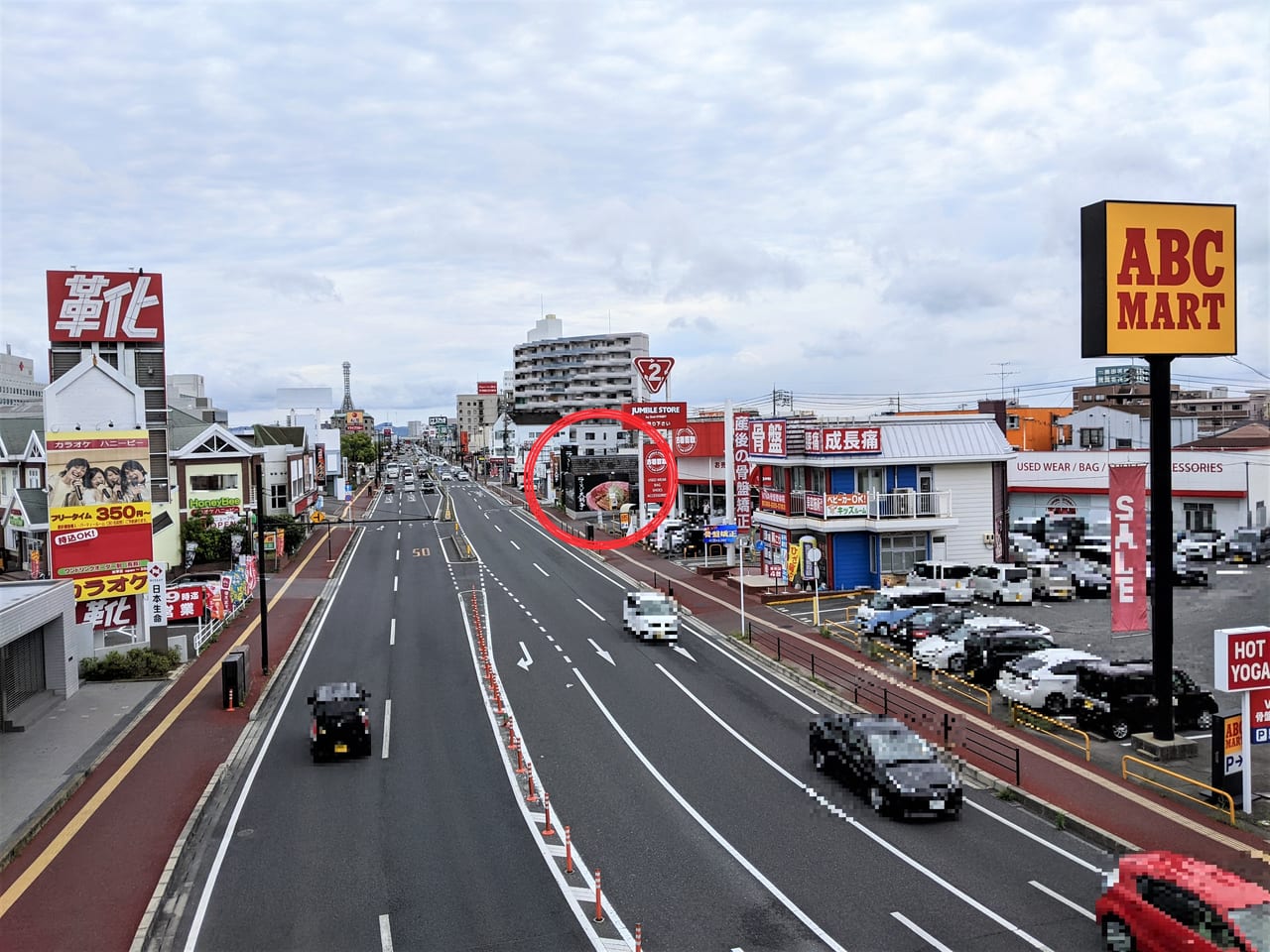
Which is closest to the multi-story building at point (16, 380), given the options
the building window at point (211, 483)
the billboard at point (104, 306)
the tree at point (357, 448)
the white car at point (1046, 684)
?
the tree at point (357, 448)

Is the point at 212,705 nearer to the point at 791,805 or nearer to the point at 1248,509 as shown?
the point at 791,805

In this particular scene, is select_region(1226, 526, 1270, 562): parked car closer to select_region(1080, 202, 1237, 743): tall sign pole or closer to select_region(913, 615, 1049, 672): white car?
select_region(913, 615, 1049, 672): white car

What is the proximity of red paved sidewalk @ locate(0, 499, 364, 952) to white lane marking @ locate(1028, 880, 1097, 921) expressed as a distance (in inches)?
559

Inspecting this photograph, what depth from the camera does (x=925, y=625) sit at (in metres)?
35.5

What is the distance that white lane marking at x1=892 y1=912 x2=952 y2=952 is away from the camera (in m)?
14.1

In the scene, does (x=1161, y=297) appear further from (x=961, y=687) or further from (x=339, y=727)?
(x=339, y=727)

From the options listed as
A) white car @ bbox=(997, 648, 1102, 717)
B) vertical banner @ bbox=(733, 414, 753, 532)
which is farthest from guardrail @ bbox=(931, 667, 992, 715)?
vertical banner @ bbox=(733, 414, 753, 532)

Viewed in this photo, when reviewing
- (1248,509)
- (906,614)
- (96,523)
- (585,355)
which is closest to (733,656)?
(906,614)

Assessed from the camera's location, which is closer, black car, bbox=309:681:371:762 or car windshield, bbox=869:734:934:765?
car windshield, bbox=869:734:934:765

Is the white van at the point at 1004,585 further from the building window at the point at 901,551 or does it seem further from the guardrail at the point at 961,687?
the guardrail at the point at 961,687

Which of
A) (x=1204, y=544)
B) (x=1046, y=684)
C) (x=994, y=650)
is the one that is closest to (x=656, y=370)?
(x=994, y=650)

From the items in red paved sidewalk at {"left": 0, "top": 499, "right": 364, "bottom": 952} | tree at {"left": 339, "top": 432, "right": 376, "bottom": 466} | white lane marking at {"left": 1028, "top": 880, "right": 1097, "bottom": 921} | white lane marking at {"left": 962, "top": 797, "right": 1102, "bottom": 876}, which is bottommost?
red paved sidewalk at {"left": 0, "top": 499, "right": 364, "bottom": 952}

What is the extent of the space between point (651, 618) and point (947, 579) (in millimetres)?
14829

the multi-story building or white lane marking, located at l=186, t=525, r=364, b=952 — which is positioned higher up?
the multi-story building
